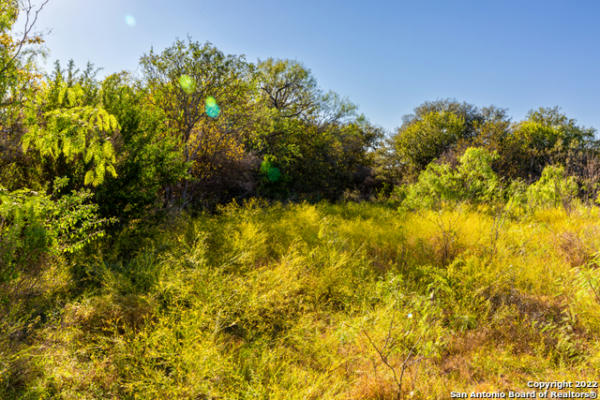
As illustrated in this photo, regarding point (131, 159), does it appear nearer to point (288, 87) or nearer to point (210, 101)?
point (210, 101)

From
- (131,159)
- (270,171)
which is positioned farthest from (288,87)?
(131,159)

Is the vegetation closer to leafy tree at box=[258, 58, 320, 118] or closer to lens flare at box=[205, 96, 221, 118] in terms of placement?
lens flare at box=[205, 96, 221, 118]

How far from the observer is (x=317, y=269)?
3.99m

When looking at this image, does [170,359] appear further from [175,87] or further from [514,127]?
[514,127]

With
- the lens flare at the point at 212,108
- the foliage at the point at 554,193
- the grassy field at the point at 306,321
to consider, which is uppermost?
the lens flare at the point at 212,108

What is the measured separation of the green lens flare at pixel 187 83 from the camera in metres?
6.64

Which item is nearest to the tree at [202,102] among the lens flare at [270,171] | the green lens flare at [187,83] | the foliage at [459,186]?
the green lens flare at [187,83]

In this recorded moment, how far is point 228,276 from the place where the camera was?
11.5 ft

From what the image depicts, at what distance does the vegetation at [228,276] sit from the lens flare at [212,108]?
0.04 metres

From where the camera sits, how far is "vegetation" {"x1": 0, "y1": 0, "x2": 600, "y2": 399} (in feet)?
7.41

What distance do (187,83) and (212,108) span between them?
33.0 inches

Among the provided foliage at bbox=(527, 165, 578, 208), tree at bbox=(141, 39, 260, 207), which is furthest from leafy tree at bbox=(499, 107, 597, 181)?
tree at bbox=(141, 39, 260, 207)

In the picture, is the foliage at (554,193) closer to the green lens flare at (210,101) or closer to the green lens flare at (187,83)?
the green lens flare at (210,101)

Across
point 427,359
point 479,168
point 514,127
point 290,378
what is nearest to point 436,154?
point 514,127
